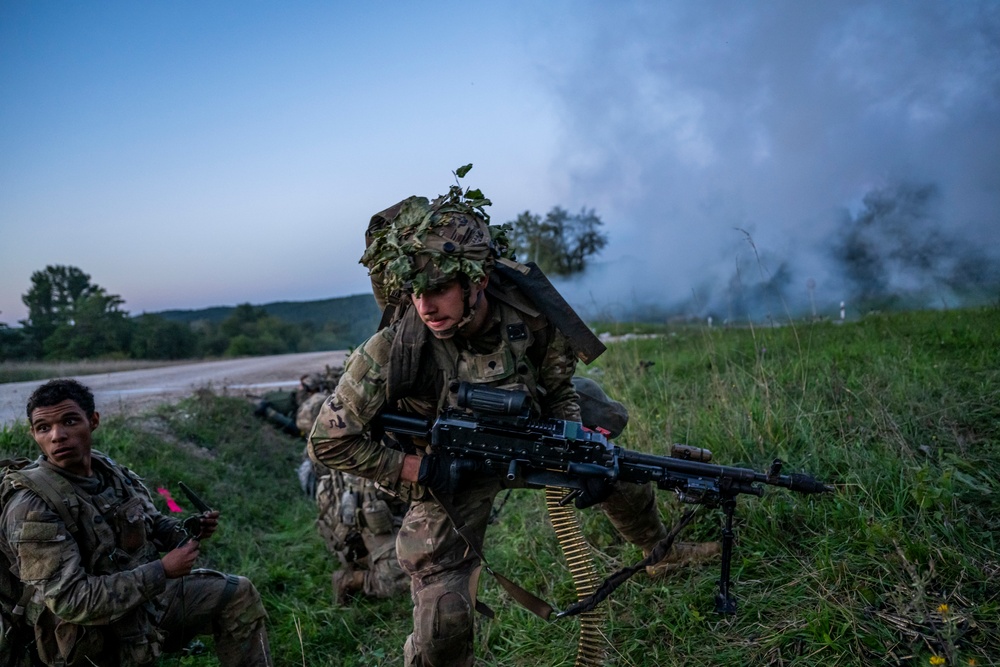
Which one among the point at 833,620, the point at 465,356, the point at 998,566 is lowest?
the point at 833,620

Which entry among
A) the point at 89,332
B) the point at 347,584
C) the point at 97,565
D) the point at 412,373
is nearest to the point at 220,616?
the point at 97,565

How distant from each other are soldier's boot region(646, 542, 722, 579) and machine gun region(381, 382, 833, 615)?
2.82ft

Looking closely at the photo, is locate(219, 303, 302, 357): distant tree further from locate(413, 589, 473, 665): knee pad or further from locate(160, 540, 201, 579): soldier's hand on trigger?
locate(413, 589, 473, 665): knee pad

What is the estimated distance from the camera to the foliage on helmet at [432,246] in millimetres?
3275

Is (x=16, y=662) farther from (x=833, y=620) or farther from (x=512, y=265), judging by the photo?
(x=833, y=620)

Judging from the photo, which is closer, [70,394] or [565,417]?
[70,394]

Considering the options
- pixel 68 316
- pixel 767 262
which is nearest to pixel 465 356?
pixel 767 262

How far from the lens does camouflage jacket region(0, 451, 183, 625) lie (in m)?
3.22

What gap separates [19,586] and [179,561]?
80 cm

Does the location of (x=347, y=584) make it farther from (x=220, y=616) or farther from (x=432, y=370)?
(x=432, y=370)

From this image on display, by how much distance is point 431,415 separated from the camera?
12.3ft

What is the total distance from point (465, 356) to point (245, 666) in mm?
2313

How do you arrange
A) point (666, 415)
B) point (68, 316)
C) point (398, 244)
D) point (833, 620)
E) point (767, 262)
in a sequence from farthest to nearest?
point (68, 316)
point (767, 262)
point (666, 415)
point (398, 244)
point (833, 620)

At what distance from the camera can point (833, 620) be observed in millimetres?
3113
